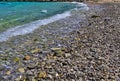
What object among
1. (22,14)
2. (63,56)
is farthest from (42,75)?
(22,14)

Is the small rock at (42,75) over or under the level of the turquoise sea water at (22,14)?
over

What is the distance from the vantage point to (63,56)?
14383 mm

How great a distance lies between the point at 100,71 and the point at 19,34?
10.3 meters

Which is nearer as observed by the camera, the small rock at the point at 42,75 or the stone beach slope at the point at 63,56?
the small rock at the point at 42,75

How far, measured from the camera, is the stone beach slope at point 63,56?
1181 cm

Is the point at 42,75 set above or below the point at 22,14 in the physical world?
above

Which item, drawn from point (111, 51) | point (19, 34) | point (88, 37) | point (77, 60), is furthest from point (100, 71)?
point (19, 34)

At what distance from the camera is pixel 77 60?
1366cm

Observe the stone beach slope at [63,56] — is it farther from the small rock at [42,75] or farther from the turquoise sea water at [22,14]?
the turquoise sea water at [22,14]

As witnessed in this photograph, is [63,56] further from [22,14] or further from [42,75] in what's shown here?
[22,14]

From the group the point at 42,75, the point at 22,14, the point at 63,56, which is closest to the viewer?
the point at 42,75

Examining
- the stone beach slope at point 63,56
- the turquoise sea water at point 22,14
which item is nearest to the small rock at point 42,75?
the stone beach slope at point 63,56

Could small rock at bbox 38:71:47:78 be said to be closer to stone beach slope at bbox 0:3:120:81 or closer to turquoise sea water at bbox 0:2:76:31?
stone beach slope at bbox 0:3:120:81

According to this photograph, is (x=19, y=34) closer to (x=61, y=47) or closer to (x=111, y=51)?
(x=61, y=47)
